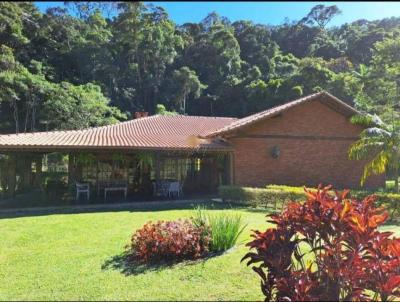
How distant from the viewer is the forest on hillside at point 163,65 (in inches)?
1346

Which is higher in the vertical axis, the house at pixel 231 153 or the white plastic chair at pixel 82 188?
the house at pixel 231 153

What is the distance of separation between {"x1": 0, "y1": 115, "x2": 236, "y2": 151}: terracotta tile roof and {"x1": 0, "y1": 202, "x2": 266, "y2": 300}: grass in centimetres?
595

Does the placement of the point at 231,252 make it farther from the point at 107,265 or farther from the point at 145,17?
the point at 145,17

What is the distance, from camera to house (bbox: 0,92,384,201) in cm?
1869

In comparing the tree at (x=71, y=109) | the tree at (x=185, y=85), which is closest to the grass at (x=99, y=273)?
the tree at (x=71, y=109)

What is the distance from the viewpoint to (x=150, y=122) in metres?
23.5

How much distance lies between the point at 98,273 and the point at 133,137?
484 inches

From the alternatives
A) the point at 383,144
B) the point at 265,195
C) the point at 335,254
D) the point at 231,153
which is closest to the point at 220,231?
the point at 335,254

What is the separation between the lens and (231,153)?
19.3 meters

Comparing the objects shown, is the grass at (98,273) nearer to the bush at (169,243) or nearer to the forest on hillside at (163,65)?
the bush at (169,243)

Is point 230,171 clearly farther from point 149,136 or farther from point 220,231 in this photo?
point 220,231

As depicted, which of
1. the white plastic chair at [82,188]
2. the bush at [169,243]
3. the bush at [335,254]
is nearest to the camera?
the bush at [335,254]

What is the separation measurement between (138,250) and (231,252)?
1.76 meters

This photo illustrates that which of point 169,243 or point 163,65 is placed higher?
point 163,65
